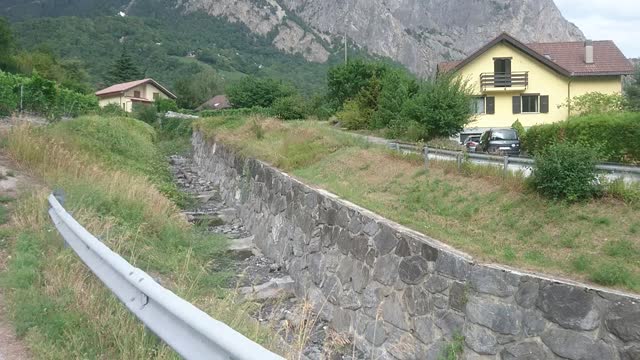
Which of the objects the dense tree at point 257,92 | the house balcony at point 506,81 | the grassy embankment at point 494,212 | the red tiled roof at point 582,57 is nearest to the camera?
the grassy embankment at point 494,212

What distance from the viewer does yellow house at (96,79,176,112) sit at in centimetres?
7562

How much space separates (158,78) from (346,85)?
71.9m

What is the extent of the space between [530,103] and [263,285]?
3596 cm

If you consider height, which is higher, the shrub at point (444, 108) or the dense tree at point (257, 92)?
the dense tree at point (257, 92)

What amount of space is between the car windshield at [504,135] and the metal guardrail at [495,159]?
12.6 metres

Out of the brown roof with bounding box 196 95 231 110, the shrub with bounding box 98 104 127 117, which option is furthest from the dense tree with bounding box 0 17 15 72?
the brown roof with bounding box 196 95 231 110

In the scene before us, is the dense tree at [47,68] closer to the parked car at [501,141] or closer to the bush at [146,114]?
the bush at [146,114]

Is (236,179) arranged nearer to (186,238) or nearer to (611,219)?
(186,238)

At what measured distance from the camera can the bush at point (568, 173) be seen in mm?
9141

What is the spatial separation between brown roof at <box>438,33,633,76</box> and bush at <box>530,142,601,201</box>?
30733 millimetres

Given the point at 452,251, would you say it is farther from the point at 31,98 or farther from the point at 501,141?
the point at 31,98

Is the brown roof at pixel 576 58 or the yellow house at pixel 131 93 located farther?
the yellow house at pixel 131 93

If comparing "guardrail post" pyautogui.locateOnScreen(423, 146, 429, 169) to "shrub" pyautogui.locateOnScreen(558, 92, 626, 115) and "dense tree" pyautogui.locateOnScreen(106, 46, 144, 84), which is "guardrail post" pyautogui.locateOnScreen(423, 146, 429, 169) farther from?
"dense tree" pyautogui.locateOnScreen(106, 46, 144, 84)

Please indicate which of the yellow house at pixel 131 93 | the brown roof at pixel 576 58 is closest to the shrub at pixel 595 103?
the brown roof at pixel 576 58
